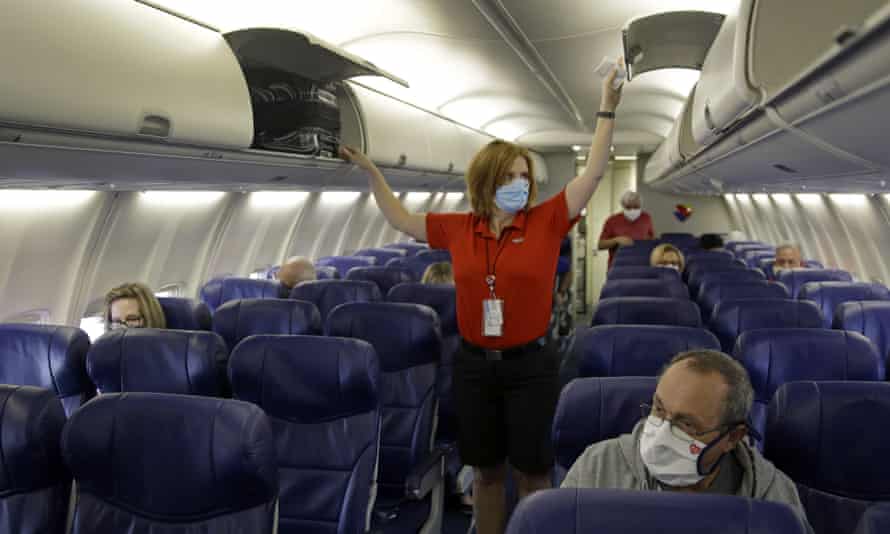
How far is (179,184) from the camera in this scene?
563 cm

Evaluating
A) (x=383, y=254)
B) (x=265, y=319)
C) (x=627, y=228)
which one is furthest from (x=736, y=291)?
(x=383, y=254)

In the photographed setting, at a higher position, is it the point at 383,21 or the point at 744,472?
the point at 383,21

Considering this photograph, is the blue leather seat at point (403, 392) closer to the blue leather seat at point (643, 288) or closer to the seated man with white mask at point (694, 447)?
the seated man with white mask at point (694, 447)

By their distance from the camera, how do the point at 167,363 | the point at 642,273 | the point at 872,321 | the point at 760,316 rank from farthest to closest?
Result: the point at 642,273, the point at 760,316, the point at 872,321, the point at 167,363

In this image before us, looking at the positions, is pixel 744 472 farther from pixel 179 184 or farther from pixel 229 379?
pixel 179 184

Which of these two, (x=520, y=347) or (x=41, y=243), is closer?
(x=520, y=347)

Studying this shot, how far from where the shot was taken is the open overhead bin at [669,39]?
5289 millimetres

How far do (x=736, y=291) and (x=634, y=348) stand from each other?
303 centimetres

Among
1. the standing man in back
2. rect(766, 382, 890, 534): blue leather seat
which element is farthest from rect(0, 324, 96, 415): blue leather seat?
the standing man in back

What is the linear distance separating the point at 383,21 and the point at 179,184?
1.92 m

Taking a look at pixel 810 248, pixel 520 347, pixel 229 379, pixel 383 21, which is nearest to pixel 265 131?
pixel 383 21

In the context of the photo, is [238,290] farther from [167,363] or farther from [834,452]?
[834,452]

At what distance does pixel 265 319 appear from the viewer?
4949 mm

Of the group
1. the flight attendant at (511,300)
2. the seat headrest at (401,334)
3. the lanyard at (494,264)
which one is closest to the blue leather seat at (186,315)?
the seat headrest at (401,334)
